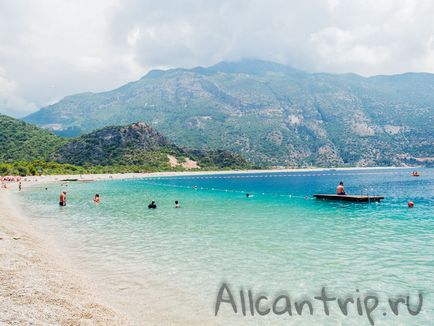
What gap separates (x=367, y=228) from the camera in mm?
29625

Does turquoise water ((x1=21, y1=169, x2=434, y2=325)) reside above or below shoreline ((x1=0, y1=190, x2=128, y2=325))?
below

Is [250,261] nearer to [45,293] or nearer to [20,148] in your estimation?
[45,293]

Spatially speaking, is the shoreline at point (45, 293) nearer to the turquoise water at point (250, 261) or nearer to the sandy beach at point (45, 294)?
the sandy beach at point (45, 294)

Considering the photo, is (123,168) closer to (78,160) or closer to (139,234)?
(78,160)

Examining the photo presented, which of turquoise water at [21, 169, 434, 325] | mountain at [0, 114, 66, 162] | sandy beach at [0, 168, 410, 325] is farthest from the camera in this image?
mountain at [0, 114, 66, 162]

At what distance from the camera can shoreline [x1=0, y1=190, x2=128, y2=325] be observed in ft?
32.6

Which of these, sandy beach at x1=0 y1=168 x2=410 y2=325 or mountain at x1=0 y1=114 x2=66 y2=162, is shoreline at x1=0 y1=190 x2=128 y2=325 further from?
mountain at x1=0 y1=114 x2=66 y2=162

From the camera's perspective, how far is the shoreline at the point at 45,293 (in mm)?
9938

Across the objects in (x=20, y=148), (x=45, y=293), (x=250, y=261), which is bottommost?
(x=250, y=261)

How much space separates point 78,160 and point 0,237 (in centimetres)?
18270

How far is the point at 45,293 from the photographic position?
12.1 m

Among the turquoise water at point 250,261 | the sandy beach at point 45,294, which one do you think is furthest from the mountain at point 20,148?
the sandy beach at point 45,294

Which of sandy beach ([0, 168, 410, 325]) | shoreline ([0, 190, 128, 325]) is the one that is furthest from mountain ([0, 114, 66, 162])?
sandy beach ([0, 168, 410, 325])

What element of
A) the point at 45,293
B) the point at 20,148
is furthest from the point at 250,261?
the point at 20,148
